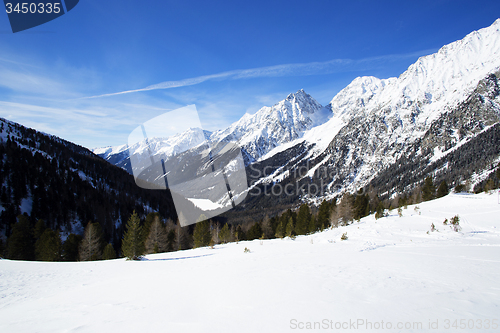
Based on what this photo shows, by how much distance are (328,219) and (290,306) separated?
1486 inches

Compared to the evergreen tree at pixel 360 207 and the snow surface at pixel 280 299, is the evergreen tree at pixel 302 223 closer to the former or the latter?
the evergreen tree at pixel 360 207

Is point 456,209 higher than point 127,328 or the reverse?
the reverse

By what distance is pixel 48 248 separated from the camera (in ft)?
97.4

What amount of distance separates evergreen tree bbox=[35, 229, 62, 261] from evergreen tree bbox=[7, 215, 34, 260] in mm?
2115

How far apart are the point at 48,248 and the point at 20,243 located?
5.63m

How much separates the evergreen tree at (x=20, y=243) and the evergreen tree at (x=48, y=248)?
2115 mm

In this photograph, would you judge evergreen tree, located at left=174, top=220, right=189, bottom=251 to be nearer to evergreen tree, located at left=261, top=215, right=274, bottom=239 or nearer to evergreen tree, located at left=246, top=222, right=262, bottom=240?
evergreen tree, located at left=246, top=222, right=262, bottom=240

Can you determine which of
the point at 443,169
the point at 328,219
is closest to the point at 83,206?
the point at 328,219

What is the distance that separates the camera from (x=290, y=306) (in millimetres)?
4320

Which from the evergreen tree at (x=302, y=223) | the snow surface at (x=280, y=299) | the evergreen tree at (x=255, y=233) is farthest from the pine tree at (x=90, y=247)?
the evergreen tree at (x=302, y=223)

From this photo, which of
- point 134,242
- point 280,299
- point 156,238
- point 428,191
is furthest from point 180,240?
point 428,191

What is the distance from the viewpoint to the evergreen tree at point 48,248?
29489 millimetres

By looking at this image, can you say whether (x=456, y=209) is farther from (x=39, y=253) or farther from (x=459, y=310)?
(x=39, y=253)

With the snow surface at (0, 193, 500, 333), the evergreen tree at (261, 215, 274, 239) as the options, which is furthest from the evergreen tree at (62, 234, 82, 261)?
the evergreen tree at (261, 215, 274, 239)
